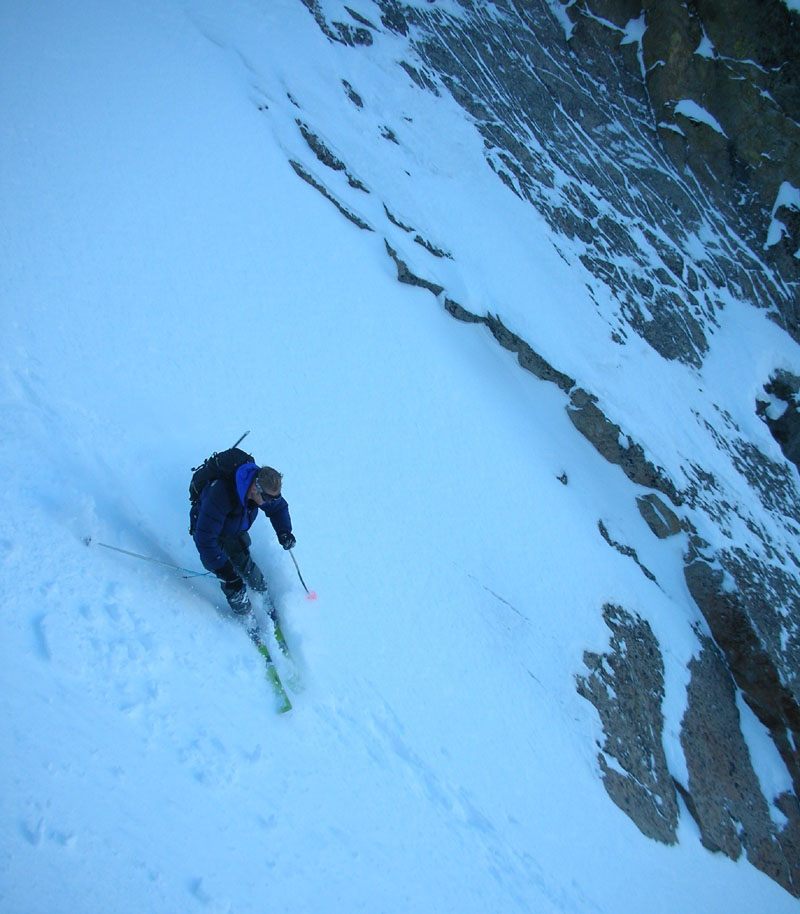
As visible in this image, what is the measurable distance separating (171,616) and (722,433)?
13.6m

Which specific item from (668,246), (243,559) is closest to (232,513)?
(243,559)

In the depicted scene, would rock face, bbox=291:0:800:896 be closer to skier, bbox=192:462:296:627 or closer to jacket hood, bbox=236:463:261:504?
skier, bbox=192:462:296:627

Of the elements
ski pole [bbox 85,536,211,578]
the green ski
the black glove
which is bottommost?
ski pole [bbox 85,536,211,578]

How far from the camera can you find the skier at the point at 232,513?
189 inches

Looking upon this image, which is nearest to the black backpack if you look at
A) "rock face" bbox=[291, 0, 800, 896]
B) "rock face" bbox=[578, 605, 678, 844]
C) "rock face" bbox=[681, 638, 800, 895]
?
"rock face" bbox=[578, 605, 678, 844]

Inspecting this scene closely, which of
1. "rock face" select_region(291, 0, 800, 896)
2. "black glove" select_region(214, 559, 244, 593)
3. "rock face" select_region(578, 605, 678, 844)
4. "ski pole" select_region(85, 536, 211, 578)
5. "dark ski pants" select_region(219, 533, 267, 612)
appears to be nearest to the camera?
"ski pole" select_region(85, 536, 211, 578)

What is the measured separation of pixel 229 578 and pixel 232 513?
600 millimetres

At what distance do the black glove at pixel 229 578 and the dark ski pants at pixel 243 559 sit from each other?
0.74ft

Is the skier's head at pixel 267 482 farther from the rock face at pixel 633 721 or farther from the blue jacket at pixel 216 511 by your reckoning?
the rock face at pixel 633 721

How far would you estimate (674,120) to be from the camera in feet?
61.6

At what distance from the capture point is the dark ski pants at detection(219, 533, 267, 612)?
5.45m

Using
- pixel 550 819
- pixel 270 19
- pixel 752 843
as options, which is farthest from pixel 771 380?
pixel 270 19

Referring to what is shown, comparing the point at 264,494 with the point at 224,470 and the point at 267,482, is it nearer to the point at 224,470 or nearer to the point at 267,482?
the point at 267,482

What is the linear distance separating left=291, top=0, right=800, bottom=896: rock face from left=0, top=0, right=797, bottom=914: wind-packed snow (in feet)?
1.38
